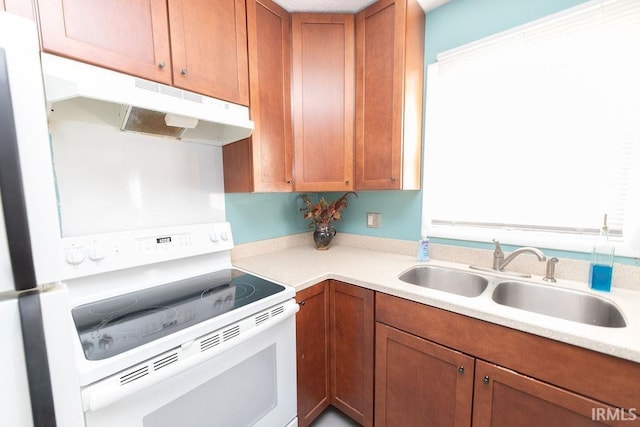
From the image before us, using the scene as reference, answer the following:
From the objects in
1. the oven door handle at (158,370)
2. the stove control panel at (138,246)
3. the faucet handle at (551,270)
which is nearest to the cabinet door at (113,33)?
the stove control panel at (138,246)

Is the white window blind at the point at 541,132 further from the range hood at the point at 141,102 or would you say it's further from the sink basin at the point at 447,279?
the range hood at the point at 141,102

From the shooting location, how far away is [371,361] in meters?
1.38

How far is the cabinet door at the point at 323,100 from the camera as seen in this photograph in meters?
1.64

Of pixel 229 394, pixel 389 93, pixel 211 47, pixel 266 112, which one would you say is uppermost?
pixel 211 47

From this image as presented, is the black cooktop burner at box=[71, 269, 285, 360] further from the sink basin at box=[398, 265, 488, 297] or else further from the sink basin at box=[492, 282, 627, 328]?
the sink basin at box=[492, 282, 627, 328]

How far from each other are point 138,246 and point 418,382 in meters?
1.45

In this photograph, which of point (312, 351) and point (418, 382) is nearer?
point (418, 382)

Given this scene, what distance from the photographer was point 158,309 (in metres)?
1.07

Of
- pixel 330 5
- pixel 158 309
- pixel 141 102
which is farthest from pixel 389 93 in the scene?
pixel 158 309

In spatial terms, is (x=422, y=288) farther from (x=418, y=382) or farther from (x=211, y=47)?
(x=211, y=47)

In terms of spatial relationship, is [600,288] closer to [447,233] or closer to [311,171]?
[447,233]

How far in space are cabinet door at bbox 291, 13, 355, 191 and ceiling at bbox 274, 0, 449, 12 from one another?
0.03 m

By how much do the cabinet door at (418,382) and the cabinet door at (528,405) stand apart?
0.15 feet

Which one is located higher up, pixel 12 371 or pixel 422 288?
pixel 12 371
